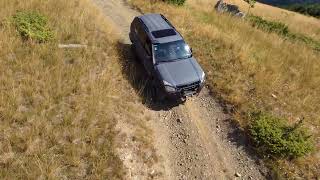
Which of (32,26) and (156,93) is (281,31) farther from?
(32,26)

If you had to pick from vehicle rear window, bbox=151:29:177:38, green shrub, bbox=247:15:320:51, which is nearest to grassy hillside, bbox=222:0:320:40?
green shrub, bbox=247:15:320:51

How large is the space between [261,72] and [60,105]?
32.3ft

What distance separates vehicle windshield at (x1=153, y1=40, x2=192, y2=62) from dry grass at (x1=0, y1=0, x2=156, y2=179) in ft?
6.41

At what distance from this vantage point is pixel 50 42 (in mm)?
13969

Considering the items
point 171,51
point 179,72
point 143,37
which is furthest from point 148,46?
point 179,72

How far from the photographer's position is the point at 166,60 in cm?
1379

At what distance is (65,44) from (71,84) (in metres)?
3.15

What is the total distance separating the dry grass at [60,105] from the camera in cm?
954

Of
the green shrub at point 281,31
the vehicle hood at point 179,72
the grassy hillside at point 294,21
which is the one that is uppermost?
the vehicle hood at point 179,72

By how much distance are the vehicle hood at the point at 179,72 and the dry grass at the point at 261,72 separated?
1843 mm

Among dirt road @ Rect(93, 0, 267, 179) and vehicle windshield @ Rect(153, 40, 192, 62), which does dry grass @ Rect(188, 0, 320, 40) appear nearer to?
vehicle windshield @ Rect(153, 40, 192, 62)

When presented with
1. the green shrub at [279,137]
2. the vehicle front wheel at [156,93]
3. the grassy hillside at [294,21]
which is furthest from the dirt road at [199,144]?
the grassy hillside at [294,21]

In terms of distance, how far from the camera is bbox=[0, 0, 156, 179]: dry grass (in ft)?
31.3

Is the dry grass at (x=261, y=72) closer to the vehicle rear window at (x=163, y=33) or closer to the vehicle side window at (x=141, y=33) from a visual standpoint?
the vehicle rear window at (x=163, y=33)
